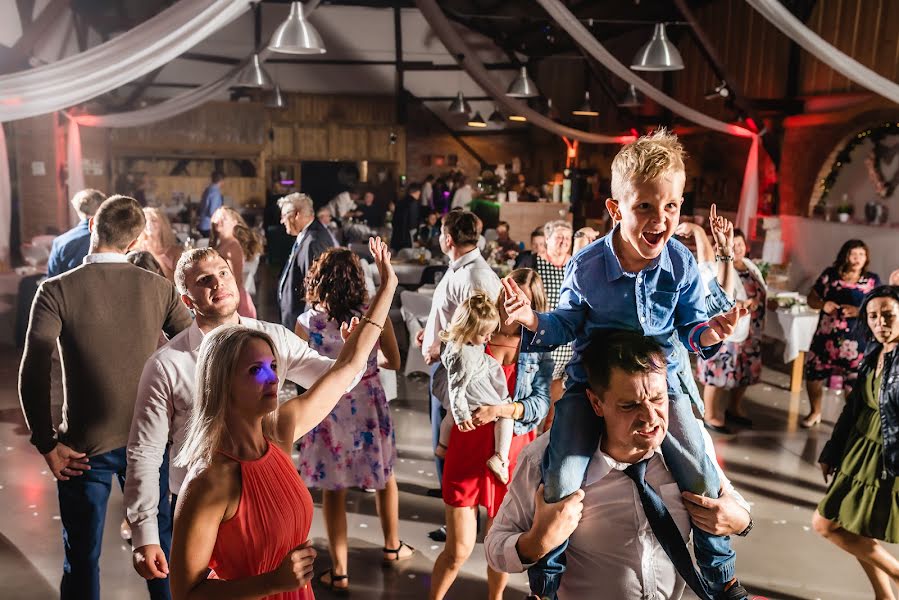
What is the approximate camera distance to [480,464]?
299 cm

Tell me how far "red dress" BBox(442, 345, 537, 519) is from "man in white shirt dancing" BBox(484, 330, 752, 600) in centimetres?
122

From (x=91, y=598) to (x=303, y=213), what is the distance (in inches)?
116

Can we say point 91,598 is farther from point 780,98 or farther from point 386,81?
point 386,81

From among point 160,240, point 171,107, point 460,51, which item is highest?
point 460,51

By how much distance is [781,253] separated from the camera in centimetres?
923

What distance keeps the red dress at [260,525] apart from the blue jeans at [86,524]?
1.24 metres

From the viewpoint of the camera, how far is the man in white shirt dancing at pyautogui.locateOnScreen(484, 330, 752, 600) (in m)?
1.56

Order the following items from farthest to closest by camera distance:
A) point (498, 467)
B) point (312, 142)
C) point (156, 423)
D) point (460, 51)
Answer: point (312, 142) < point (460, 51) < point (498, 467) < point (156, 423)

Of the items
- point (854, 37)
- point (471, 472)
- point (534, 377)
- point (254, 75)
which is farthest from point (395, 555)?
point (854, 37)

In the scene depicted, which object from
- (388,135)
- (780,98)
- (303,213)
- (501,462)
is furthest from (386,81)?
(501,462)

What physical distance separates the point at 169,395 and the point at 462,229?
6.69 ft

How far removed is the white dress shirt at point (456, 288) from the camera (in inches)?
151

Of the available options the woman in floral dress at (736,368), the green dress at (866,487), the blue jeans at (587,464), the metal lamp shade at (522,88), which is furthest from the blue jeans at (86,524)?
the metal lamp shade at (522,88)

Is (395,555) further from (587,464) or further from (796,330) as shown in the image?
(796,330)
